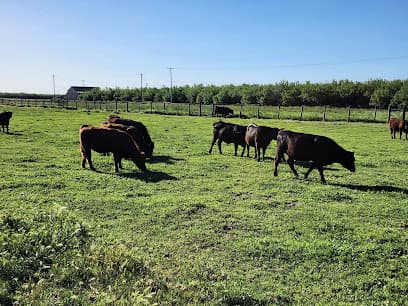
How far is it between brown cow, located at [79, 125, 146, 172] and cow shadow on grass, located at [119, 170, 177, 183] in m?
0.46

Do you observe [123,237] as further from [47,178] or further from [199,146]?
[199,146]

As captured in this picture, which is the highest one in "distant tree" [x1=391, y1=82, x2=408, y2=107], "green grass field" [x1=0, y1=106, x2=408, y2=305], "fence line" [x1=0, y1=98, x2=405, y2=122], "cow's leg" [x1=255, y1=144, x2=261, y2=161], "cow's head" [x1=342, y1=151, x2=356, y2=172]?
"distant tree" [x1=391, y1=82, x2=408, y2=107]

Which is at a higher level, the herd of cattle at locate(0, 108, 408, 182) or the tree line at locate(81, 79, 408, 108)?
the tree line at locate(81, 79, 408, 108)

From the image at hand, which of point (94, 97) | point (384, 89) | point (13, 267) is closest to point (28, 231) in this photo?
point (13, 267)

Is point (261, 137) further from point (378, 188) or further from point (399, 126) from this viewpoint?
point (399, 126)

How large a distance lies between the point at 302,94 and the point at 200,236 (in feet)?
190

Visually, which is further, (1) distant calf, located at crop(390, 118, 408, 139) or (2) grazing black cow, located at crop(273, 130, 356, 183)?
(1) distant calf, located at crop(390, 118, 408, 139)

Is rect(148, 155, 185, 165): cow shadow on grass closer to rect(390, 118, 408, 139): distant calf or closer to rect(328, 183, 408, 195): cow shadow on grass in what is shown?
rect(328, 183, 408, 195): cow shadow on grass

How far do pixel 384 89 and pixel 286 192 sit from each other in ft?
156

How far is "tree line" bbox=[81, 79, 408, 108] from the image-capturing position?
164 ft

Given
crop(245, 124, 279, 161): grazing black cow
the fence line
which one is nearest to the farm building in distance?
the fence line

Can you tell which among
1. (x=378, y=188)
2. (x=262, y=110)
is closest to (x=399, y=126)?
(x=378, y=188)

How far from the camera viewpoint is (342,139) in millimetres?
20359

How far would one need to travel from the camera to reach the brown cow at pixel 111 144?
11.3 m
